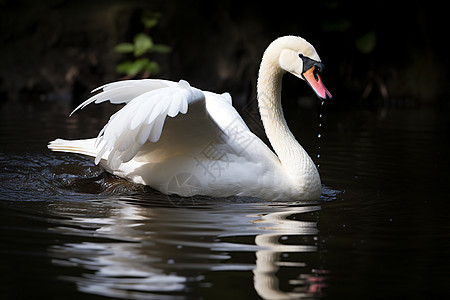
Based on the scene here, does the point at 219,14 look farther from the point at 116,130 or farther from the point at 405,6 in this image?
the point at 116,130

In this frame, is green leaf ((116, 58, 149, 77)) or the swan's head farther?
green leaf ((116, 58, 149, 77))

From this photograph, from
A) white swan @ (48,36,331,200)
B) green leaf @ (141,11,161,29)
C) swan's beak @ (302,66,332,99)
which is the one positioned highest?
green leaf @ (141,11,161,29)

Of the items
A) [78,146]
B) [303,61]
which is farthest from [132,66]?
[303,61]

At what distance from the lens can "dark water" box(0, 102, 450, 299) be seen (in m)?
2.82

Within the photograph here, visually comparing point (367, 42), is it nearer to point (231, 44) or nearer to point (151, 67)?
point (231, 44)

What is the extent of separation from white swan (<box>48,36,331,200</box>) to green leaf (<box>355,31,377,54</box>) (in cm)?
779

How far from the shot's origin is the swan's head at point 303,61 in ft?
15.1

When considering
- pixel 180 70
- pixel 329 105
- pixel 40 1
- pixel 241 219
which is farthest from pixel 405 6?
pixel 241 219

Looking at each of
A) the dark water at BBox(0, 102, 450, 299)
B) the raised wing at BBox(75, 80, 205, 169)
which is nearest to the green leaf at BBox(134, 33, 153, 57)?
the dark water at BBox(0, 102, 450, 299)

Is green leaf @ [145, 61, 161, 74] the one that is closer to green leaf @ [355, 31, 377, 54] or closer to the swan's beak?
green leaf @ [355, 31, 377, 54]

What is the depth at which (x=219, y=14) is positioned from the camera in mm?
12617

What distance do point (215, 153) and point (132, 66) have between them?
732 centimetres

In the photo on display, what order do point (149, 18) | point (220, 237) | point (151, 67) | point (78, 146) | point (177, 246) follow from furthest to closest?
1. point (149, 18)
2. point (151, 67)
3. point (78, 146)
4. point (220, 237)
5. point (177, 246)

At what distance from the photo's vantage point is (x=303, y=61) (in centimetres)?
463
